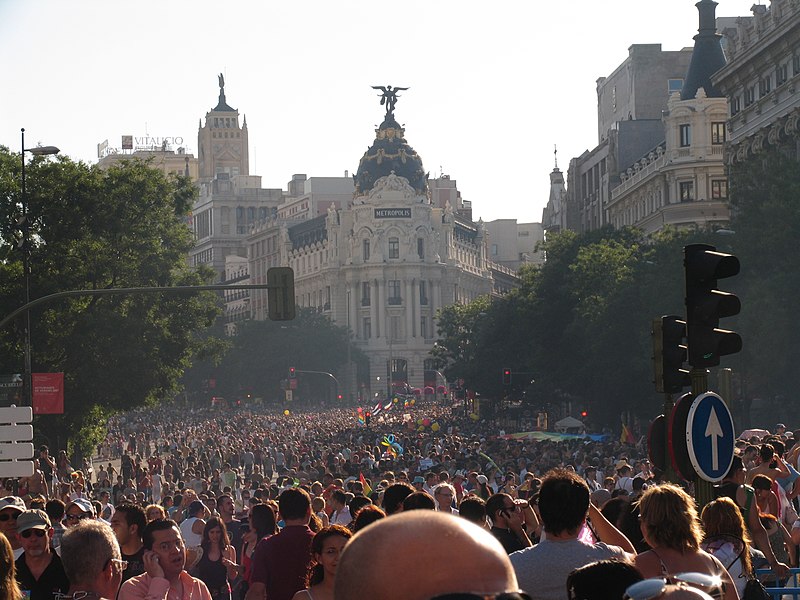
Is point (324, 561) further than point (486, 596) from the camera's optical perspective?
Yes

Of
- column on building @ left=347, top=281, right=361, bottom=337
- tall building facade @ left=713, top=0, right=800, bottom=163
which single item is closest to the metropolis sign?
column on building @ left=347, top=281, right=361, bottom=337

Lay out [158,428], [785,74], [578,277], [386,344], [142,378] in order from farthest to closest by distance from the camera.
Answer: [386,344] < [158,428] < [578,277] < [785,74] < [142,378]

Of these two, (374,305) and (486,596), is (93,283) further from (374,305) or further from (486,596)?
(374,305)

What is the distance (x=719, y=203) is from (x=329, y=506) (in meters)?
78.0

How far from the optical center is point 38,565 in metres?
9.23

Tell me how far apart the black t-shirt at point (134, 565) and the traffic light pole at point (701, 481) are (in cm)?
349

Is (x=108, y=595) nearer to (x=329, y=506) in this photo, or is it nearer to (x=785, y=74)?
(x=329, y=506)

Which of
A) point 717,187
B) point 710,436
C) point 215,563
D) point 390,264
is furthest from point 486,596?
point 390,264

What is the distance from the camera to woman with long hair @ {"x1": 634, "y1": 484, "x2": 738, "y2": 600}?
761 centimetres

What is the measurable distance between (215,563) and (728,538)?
5.96 metres

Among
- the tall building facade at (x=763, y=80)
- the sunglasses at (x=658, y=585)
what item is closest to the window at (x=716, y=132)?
the tall building facade at (x=763, y=80)

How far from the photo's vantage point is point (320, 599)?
29.1 feet

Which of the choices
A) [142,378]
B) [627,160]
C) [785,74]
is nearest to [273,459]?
[142,378]

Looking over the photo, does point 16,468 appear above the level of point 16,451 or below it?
below
